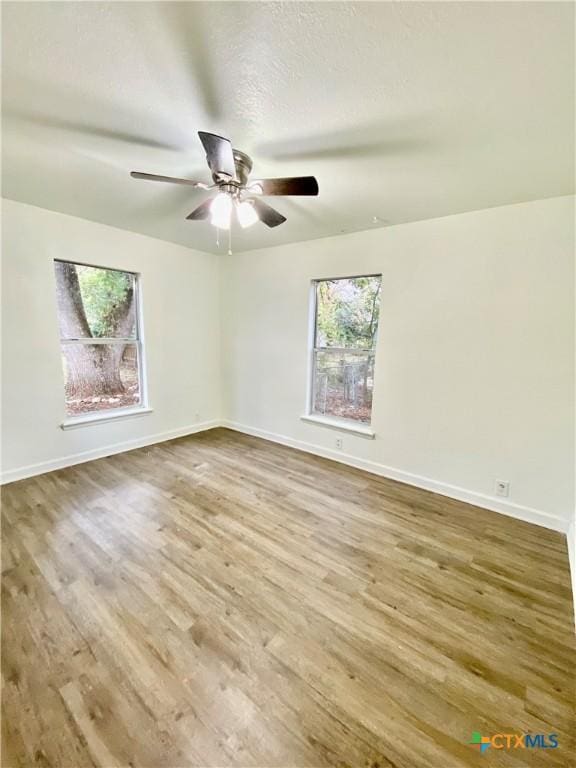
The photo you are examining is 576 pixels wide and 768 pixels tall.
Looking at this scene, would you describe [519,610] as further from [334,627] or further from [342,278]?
[342,278]

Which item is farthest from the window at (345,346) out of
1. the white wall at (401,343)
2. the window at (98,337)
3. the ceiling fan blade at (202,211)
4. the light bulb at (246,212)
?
the window at (98,337)

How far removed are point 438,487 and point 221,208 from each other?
2.93 meters

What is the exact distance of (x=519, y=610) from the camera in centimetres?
170

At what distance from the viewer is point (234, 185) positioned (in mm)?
1881

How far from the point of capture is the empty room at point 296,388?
3.79ft

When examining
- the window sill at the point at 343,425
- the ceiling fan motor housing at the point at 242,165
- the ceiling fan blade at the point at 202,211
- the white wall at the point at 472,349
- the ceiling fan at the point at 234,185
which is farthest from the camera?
the window sill at the point at 343,425

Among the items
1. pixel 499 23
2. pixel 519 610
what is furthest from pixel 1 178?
pixel 519 610

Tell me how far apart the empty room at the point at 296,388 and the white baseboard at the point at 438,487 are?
27 mm

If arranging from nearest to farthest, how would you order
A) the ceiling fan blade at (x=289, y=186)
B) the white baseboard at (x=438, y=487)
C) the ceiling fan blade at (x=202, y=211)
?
the ceiling fan blade at (x=289, y=186) → the ceiling fan blade at (x=202, y=211) → the white baseboard at (x=438, y=487)

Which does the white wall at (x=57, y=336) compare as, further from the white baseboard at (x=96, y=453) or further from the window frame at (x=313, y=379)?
the window frame at (x=313, y=379)

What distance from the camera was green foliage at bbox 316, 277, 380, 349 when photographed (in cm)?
329

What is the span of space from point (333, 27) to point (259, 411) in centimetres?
364

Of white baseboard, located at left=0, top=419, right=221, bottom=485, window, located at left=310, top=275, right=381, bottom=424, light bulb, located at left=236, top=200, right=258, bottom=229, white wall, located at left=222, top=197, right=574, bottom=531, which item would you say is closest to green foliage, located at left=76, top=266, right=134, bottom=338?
white baseboard, located at left=0, top=419, right=221, bottom=485

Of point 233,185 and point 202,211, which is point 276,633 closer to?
point 233,185
